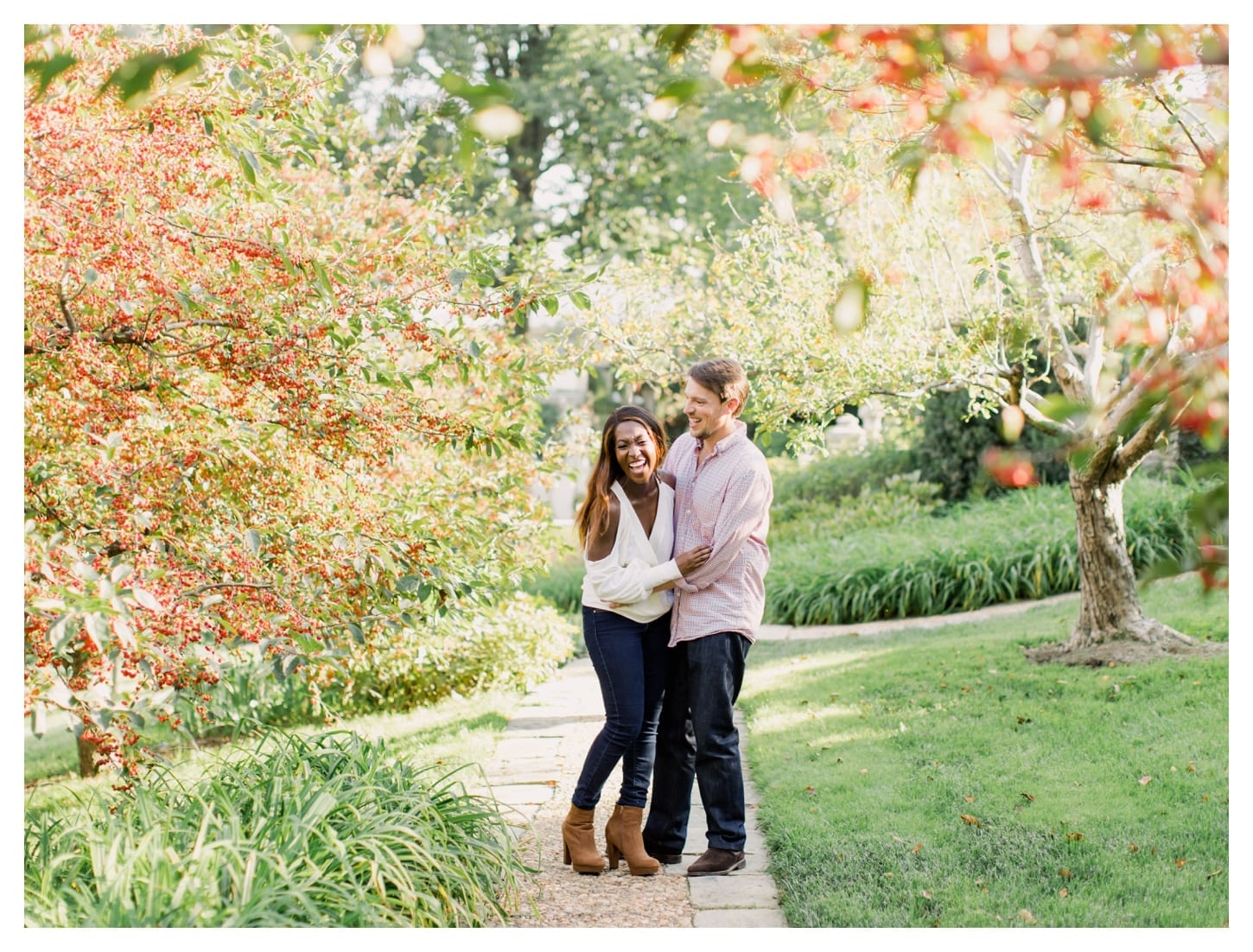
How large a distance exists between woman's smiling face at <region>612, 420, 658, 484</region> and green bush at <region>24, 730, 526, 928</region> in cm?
121

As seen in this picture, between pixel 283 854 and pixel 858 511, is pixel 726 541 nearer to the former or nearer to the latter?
pixel 283 854

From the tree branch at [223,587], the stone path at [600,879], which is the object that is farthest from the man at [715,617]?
the tree branch at [223,587]

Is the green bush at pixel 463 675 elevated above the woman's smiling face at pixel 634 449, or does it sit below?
below

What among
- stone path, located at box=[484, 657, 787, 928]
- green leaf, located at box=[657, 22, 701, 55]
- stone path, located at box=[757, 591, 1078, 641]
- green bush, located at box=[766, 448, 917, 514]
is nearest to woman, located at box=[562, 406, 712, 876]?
stone path, located at box=[484, 657, 787, 928]

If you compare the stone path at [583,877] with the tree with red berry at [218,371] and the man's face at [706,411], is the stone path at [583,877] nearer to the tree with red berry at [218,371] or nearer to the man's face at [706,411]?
the tree with red berry at [218,371]

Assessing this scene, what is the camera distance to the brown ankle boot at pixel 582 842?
361 cm

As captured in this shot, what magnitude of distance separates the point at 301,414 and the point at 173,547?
594 millimetres

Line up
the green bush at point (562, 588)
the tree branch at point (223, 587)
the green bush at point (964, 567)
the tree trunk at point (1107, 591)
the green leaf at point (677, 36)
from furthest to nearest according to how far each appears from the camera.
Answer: the green bush at point (562, 588)
the green bush at point (964, 567)
the tree trunk at point (1107, 591)
the tree branch at point (223, 587)
the green leaf at point (677, 36)

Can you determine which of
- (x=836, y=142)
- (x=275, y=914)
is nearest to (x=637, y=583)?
(x=275, y=914)

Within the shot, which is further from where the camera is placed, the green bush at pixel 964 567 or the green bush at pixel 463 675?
the green bush at pixel 964 567

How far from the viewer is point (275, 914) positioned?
101 inches

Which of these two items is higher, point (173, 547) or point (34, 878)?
point (173, 547)

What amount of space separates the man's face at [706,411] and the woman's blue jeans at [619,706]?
67cm
